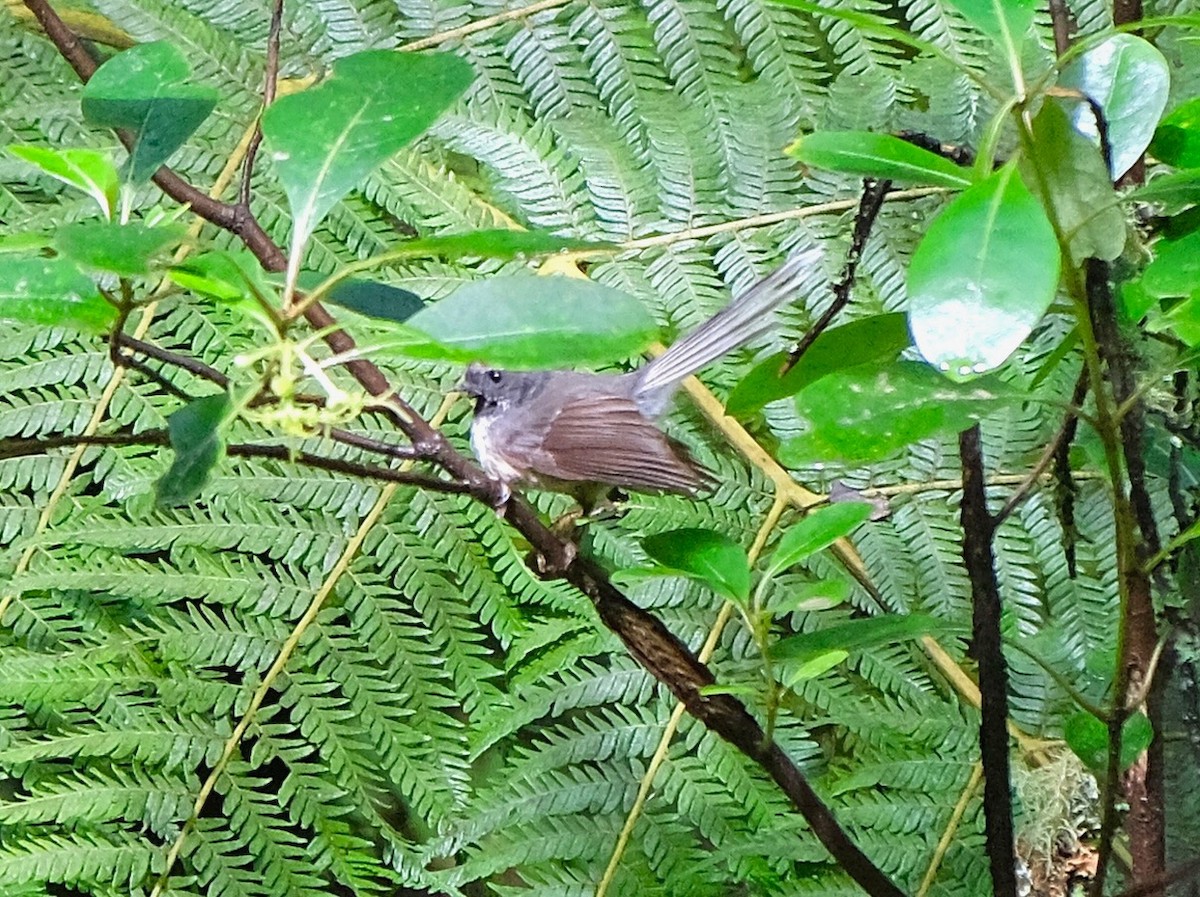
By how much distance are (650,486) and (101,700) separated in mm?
752

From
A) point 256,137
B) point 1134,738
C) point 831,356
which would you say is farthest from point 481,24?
point 1134,738

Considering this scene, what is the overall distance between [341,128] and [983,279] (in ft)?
1.06

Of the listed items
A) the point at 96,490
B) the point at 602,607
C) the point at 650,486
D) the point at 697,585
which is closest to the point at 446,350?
the point at 602,607

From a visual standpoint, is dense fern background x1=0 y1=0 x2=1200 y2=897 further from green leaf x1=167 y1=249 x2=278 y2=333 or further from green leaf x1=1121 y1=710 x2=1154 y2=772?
green leaf x1=167 y1=249 x2=278 y2=333

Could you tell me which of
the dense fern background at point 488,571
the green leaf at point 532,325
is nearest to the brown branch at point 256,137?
the green leaf at point 532,325

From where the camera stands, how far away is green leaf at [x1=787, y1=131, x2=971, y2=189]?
1.84 ft

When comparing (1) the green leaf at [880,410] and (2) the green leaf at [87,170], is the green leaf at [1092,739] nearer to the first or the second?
(1) the green leaf at [880,410]

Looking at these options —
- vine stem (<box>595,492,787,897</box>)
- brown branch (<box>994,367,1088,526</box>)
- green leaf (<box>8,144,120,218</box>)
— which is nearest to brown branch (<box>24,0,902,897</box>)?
green leaf (<box>8,144,120,218</box>)

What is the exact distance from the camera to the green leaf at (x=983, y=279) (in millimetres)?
476

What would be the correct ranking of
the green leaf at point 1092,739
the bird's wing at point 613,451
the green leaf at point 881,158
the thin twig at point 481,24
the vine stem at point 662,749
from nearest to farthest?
the green leaf at point 881,158 < the green leaf at point 1092,739 < the bird's wing at point 613,451 < the vine stem at point 662,749 < the thin twig at point 481,24

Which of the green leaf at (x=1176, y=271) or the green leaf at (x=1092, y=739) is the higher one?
the green leaf at (x=1176, y=271)

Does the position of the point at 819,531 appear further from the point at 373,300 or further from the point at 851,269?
the point at 373,300

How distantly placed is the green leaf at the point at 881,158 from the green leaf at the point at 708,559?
0.25 m

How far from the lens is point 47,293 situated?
0.53 meters
